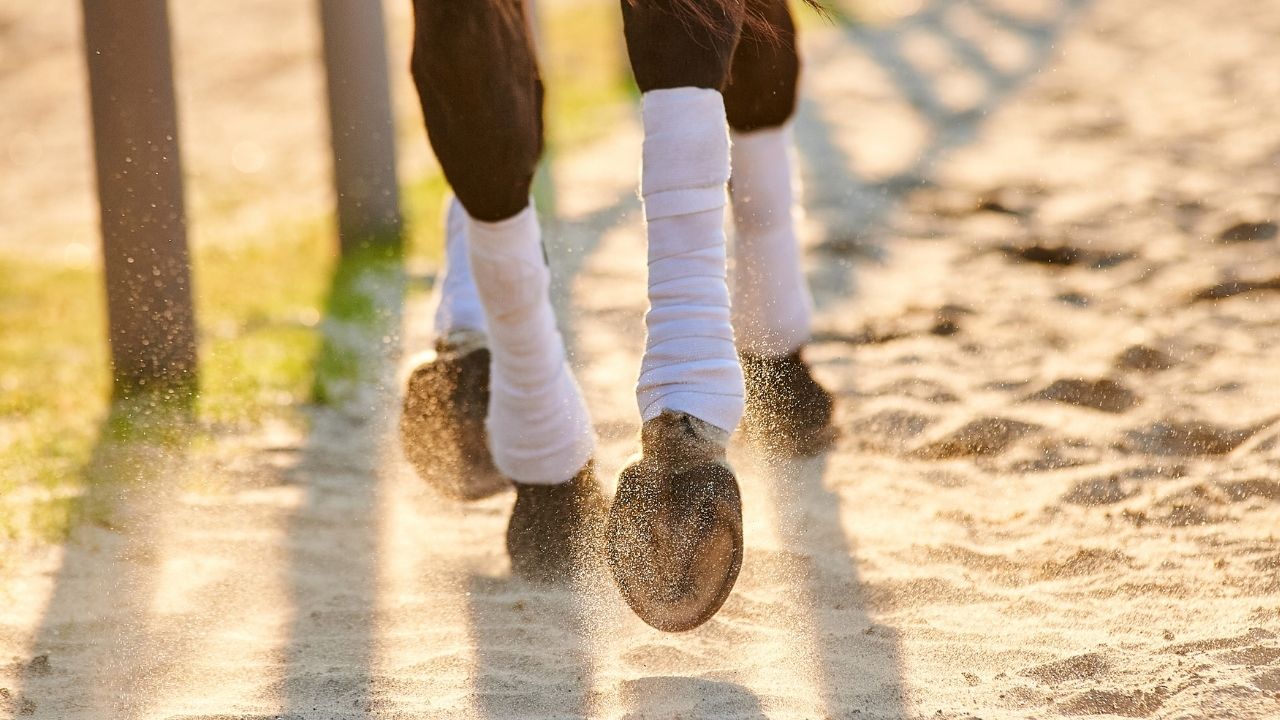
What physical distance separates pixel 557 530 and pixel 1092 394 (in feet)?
3.30

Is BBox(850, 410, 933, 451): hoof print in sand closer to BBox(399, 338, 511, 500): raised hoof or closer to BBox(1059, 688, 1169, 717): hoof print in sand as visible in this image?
BBox(399, 338, 511, 500): raised hoof

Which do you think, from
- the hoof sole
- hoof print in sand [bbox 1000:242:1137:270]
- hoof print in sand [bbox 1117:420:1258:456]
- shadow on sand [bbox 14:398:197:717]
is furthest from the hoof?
hoof print in sand [bbox 1000:242:1137:270]

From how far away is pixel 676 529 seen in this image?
156 centimetres

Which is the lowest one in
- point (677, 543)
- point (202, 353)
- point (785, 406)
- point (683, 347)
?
point (202, 353)

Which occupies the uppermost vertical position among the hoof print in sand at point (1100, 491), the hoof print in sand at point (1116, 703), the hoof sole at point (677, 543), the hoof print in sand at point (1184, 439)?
the hoof sole at point (677, 543)

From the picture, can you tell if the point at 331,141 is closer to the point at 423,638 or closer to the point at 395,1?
the point at 423,638

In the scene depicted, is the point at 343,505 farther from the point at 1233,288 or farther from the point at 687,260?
the point at 1233,288

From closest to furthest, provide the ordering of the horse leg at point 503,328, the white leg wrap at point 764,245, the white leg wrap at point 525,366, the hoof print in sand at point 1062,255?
the horse leg at point 503,328, the white leg wrap at point 525,366, the white leg wrap at point 764,245, the hoof print in sand at point 1062,255

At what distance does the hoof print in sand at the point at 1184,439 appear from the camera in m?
2.19

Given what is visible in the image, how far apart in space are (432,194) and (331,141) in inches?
19.4

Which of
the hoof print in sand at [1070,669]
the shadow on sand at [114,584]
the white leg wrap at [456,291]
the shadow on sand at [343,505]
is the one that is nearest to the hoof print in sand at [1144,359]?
the hoof print in sand at [1070,669]

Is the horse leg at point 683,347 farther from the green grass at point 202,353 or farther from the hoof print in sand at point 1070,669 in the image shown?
the green grass at point 202,353

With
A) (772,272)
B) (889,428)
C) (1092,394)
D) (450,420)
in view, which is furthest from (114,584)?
(1092,394)

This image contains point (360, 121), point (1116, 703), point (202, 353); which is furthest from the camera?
point (360, 121)
